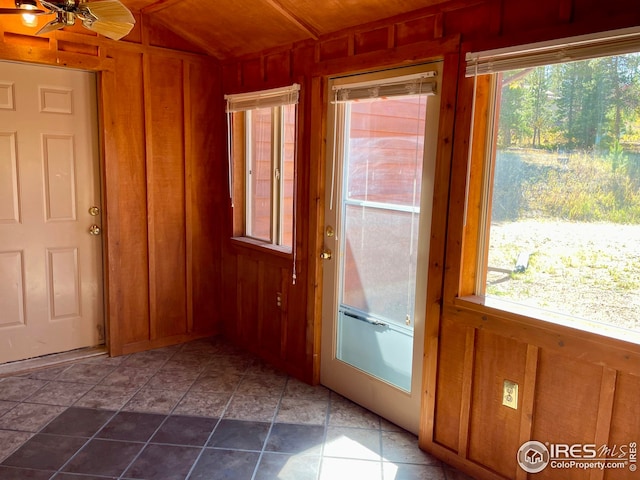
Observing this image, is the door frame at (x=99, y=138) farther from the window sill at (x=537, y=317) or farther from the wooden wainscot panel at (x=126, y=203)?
the window sill at (x=537, y=317)

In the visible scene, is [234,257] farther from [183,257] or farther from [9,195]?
[9,195]

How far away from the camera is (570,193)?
2.03 meters

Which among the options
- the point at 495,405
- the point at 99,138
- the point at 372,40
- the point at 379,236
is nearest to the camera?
the point at 495,405

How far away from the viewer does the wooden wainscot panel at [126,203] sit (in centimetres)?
346

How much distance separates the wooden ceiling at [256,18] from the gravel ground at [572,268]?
3.93 ft

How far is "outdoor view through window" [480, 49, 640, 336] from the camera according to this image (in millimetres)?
1875

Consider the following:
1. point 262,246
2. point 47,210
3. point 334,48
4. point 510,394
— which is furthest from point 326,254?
point 47,210

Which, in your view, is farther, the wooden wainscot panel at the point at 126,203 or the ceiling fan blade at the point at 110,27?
the wooden wainscot panel at the point at 126,203

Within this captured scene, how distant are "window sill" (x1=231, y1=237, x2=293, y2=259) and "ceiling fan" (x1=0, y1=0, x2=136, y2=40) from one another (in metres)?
1.65

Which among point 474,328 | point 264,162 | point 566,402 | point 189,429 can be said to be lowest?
point 189,429

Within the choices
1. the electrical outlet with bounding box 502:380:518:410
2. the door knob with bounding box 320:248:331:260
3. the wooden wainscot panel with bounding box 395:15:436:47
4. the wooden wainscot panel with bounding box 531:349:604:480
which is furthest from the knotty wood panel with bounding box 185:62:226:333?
the wooden wainscot panel with bounding box 531:349:604:480

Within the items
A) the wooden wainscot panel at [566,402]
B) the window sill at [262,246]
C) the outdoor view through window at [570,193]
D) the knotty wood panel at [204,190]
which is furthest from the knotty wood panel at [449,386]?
→ the knotty wood panel at [204,190]

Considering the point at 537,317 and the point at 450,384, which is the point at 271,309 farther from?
the point at 537,317

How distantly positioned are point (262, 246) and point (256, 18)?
153 centimetres
